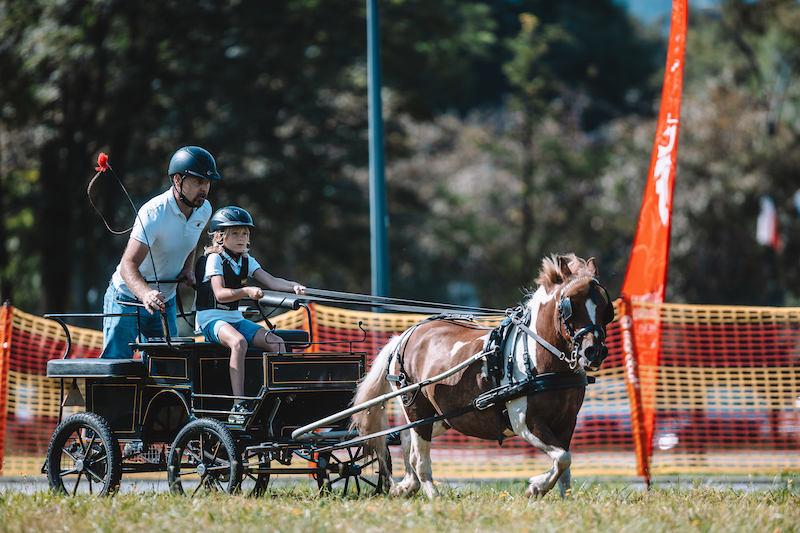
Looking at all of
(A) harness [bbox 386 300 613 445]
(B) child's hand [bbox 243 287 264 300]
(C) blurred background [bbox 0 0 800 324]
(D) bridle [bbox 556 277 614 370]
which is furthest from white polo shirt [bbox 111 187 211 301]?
(C) blurred background [bbox 0 0 800 324]

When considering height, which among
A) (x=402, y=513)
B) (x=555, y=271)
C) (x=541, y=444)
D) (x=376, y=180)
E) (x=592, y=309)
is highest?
(x=376, y=180)

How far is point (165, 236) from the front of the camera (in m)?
6.91

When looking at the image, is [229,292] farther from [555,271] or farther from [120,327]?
[555,271]

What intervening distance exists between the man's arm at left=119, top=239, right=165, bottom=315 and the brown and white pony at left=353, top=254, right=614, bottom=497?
1653 millimetres

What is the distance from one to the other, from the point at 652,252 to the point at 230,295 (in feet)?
12.8

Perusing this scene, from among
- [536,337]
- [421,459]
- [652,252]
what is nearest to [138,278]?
[421,459]

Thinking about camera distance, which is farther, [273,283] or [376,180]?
[376,180]

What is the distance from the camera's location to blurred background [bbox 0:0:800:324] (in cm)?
1692

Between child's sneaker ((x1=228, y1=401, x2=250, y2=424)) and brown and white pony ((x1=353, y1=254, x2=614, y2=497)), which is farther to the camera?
child's sneaker ((x1=228, y1=401, x2=250, y2=424))

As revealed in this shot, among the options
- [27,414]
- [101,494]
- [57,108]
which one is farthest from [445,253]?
[101,494]

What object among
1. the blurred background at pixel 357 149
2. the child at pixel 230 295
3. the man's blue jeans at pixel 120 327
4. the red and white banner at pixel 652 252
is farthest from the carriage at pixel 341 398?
the blurred background at pixel 357 149

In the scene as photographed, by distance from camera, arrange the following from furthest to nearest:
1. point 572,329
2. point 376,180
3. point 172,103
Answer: point 172,103, point 376,180, point 572,329

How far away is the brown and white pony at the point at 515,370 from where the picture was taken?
5.63 metres

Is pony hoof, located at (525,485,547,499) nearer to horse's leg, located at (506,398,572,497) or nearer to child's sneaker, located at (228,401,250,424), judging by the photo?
horse's leg, located at (506,398,572,497)
